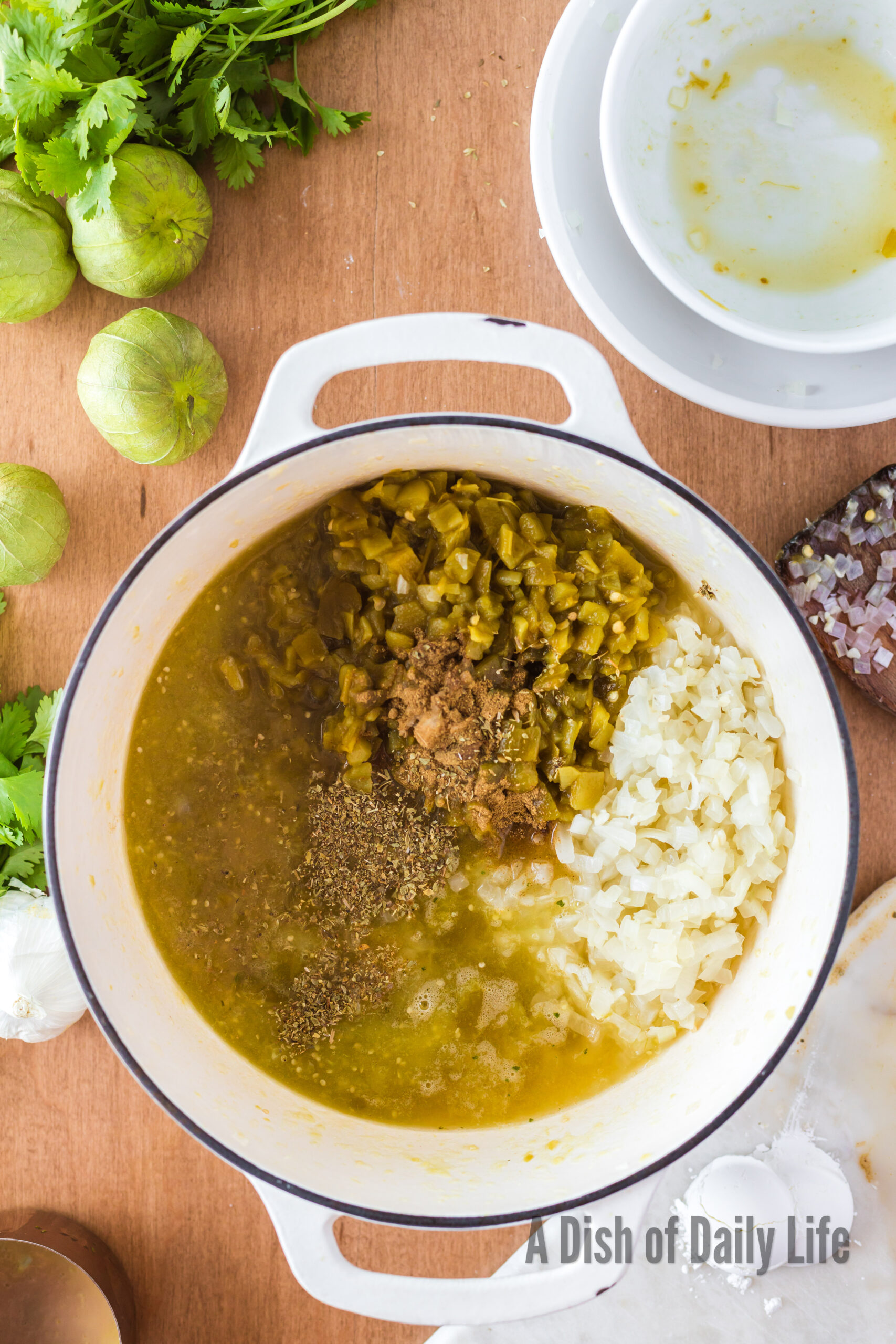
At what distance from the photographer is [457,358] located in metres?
1.13

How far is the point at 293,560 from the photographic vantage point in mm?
1386

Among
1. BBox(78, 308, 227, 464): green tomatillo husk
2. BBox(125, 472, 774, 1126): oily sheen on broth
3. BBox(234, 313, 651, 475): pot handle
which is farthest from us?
BBox(125, 472, 774, 1126): oily sheen on broth

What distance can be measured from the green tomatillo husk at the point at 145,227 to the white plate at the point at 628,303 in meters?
0.47

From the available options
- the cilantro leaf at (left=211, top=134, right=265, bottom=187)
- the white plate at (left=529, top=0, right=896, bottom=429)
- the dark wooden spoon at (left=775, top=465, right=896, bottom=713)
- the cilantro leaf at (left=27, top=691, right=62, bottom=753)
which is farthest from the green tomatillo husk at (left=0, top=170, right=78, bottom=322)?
the dark wooden spoon at (left=775, top=465, right=896, bottom=713)

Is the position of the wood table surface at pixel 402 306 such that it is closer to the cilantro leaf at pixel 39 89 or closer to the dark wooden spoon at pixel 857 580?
the dark wooden spoon at pixel 857 580

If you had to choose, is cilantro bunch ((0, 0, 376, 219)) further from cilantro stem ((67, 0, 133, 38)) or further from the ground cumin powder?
the ground cumin powder

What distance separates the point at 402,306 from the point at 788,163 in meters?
0.55

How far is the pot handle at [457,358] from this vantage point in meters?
1.13

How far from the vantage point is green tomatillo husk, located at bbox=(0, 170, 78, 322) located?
1231 mm

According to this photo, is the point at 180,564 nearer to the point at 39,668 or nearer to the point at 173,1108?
the point at 39,668

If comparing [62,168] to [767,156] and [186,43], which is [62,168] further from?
[767,156]

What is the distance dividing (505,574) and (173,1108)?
813mm

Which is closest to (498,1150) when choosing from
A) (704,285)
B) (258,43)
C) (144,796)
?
(144,796)

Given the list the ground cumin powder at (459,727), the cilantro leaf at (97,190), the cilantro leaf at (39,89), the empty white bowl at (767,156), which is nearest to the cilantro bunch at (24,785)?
the ground cumin powder at (459,727)
